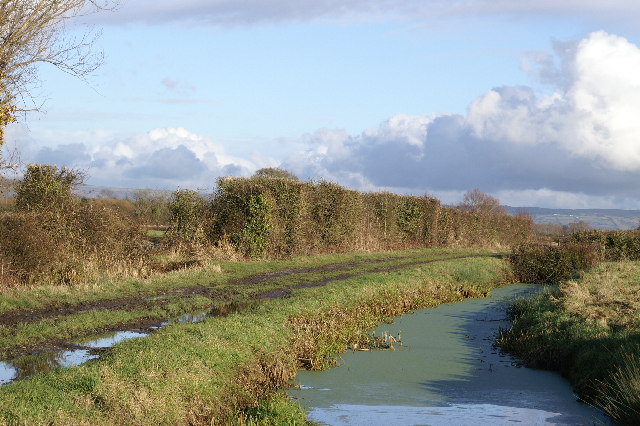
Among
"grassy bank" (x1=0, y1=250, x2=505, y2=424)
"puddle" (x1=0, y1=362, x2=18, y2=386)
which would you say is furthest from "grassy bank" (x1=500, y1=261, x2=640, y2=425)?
"puddle" (x1=0, y1=362, x2=18, y2=386)

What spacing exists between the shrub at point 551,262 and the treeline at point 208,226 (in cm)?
880

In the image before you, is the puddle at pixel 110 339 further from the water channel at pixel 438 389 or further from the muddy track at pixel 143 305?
the water channel at pixel 438 389

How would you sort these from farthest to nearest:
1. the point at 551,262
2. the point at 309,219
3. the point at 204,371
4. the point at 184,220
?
the point at 309,219 < the point at 551,262 < the point at 184,220 < the point at 204,371

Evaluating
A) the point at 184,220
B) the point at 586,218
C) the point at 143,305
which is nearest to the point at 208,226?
the point at 184,220

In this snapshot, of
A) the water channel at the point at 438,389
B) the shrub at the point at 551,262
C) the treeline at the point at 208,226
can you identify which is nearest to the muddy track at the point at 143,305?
the treeline at the point at 208,226

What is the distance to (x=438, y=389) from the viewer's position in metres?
10.5

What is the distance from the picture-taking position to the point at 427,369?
11734 millimetres

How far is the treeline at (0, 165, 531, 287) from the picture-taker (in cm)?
1762

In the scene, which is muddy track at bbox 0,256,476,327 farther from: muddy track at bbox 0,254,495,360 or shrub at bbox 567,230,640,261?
shrub at bbox 567,230,640,261

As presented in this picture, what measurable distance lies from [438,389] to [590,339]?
3.25 metres

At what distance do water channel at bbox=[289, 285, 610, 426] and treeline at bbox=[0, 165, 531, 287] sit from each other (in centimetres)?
908

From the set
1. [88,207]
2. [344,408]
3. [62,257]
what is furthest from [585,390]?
[88,207]

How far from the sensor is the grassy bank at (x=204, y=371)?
7.50 m

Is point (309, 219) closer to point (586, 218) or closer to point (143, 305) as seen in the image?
point (143, 305)
